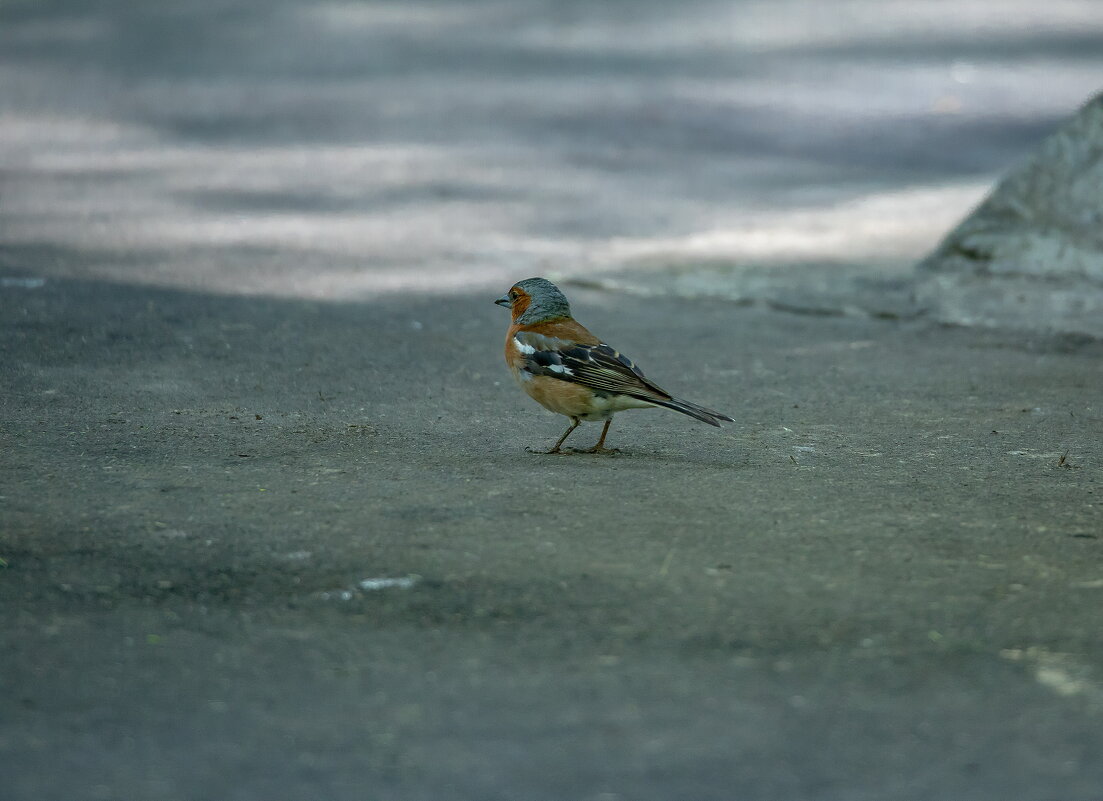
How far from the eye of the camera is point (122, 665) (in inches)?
134

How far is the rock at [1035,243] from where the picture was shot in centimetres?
813

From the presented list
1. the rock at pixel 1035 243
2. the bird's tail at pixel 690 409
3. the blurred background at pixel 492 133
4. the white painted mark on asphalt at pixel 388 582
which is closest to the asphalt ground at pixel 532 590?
the white painted mark on asphalt at pixel 388 582

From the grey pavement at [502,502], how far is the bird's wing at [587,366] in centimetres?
28

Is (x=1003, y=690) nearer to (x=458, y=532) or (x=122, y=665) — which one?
(x=458, y=532)

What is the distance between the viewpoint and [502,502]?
15.2ft

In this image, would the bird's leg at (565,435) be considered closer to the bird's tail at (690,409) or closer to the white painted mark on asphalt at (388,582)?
the bird's tail at (690,409)

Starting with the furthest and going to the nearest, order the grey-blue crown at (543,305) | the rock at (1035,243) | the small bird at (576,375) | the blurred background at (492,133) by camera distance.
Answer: the blurred background at (492,133), the rock at (1035,243), the grey-blue crown at (543,305), the small bird at (576,375)

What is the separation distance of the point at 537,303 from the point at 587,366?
564 mm

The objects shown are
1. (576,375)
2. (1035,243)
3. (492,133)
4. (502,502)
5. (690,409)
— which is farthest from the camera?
(492,133)

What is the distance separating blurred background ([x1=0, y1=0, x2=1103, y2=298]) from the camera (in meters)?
9.44

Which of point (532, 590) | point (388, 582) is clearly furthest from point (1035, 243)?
point (388, 582)

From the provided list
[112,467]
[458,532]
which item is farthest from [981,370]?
[112,467]

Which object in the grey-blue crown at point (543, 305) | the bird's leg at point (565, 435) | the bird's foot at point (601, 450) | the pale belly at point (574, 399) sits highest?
the grey-blue crown at point (543, 305)

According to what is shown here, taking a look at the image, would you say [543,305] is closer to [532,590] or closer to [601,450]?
[601,450]
